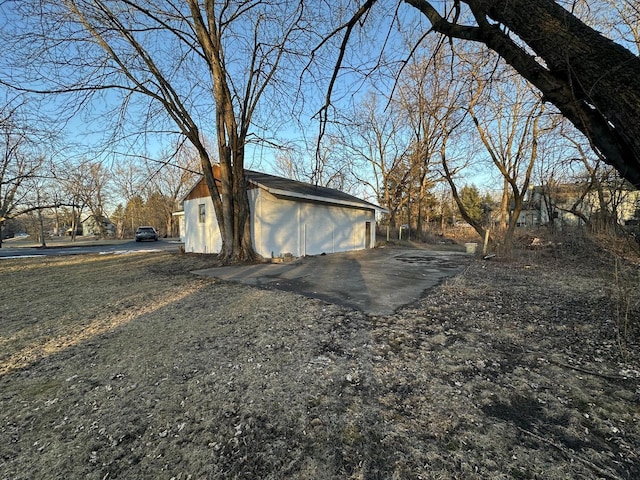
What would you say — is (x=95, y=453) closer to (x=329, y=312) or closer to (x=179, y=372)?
(x=179, y=372)

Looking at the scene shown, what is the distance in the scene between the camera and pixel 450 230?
26.8m

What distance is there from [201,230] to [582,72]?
45.2 ft

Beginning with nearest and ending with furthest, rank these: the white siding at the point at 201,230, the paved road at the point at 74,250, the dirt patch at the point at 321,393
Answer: the dirt patch at the point at 321,393, the white siding at the point at 201,230, the paved road at the point at 74,250

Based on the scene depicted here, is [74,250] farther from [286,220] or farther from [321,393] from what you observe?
[321,393]

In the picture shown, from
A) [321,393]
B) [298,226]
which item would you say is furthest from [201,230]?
[321,393]

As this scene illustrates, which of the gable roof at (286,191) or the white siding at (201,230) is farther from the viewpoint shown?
the white siding at (201,230)

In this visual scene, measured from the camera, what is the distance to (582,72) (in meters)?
1.80

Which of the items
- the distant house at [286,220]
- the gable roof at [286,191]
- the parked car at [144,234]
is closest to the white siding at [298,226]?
the distant house at [286,220]

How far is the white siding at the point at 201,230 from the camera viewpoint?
12672 mm

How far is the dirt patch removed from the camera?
4.89 ft

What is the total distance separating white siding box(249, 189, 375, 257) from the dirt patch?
6.86 metres

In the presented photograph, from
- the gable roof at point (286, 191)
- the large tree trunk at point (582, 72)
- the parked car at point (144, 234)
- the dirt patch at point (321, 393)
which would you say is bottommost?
the dirt patch at point (321, 393)

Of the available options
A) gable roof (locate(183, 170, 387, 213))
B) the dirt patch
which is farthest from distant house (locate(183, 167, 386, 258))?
the dirt patch

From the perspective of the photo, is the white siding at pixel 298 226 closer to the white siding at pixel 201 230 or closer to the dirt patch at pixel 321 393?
the white siding at pixel 201 230
